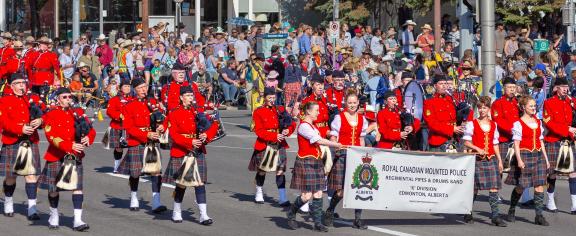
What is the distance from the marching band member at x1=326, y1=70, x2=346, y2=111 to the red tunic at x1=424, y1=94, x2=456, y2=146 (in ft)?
4.44

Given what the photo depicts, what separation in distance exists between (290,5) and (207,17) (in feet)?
15.9

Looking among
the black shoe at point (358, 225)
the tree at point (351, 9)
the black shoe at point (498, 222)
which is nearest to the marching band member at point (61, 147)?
the black shoe at point (358, 225)

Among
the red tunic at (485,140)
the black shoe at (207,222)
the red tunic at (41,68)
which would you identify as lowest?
the black shoe at (207,222)

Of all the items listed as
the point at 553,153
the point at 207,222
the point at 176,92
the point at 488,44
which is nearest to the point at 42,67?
the point at 176,92

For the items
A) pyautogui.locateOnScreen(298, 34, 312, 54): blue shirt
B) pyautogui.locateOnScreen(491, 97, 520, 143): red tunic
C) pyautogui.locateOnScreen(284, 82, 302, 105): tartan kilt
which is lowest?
pyautogui.locateOnScreen(491, 97, 520, 143): red tunic

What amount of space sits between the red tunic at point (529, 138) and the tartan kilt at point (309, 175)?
8.56ft

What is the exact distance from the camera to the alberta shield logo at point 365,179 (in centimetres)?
1544

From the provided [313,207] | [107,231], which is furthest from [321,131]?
[107,231]

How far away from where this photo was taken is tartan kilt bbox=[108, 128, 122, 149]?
800 inches

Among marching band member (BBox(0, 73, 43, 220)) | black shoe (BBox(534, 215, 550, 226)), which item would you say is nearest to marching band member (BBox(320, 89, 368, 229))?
black shoe (BBox(534, 215, 550, 226))

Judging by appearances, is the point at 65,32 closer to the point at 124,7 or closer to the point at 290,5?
the point at 124,7

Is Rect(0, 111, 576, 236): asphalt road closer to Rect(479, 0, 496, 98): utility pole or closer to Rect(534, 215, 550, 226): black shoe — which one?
Rect(534, 215, 550, 226): black shoe

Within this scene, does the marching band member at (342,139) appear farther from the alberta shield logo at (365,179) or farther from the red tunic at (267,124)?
the red tunic at (267,124)

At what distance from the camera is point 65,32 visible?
52344mm
